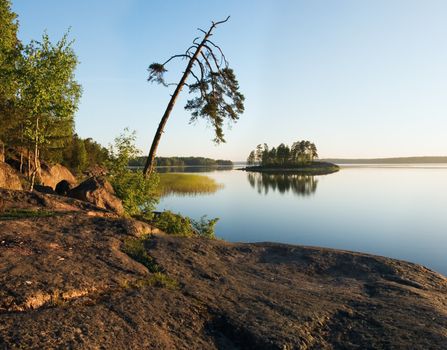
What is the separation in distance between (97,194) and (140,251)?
351 inches

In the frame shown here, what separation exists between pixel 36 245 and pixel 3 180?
41.0 feet

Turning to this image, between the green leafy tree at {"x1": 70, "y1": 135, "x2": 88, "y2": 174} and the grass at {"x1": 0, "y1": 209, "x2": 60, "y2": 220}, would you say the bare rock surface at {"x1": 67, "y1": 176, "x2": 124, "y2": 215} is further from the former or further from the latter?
the green leafy tree at {"x1": 70, "y1": 135, "x2": 88, "y2": 174}

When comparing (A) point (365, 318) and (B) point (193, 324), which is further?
(A) point (365, 318)

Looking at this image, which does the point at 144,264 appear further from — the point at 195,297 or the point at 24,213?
the point at 24,213

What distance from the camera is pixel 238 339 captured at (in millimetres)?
5992

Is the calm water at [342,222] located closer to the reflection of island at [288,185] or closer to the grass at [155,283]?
the reflection of island at [288,185]

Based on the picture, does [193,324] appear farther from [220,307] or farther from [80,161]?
[80,161]

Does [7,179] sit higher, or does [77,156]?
[77,156]

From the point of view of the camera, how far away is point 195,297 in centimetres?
727

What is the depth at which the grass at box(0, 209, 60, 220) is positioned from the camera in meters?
11.3

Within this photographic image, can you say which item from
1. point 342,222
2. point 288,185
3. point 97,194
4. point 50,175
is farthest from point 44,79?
point 288,185

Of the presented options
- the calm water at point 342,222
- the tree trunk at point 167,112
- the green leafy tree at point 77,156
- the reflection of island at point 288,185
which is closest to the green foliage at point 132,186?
the tree trunk at point 167,112

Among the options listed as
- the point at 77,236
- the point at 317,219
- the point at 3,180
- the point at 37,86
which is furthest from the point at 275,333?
the point at 317,219

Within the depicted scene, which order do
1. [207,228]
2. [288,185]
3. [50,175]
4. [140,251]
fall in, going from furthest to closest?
[288,185] → [50,175] → [207,228] → [140,251]
